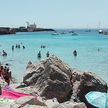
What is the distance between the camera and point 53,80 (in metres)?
14.0

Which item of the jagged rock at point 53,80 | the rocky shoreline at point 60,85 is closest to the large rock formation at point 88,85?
the rocky shoreline at point 60,85

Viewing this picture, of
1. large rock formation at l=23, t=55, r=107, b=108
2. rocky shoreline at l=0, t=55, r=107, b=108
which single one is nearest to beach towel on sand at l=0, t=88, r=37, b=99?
rocky shoreline at l=0, t=55, r=107, b=108

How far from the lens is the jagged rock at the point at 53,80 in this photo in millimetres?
13719

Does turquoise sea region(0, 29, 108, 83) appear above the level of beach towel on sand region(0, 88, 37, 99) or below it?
below

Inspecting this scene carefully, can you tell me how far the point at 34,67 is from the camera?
53.8 feet

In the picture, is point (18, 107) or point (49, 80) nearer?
point (18, 107)

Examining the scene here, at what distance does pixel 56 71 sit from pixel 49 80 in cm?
65

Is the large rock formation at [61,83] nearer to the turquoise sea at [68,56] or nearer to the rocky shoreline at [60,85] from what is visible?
the rocky shoreline at [60,85]

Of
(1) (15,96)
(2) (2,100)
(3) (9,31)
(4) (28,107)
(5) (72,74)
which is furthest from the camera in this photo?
(3) (9,31)

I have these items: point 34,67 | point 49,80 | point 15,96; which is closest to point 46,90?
point 49,80

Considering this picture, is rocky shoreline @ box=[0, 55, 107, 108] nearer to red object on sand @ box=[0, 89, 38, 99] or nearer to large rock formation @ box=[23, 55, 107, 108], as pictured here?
large rock formation @ box=[23, 55, 107, 108]

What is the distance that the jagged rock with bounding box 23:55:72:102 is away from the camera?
13719 millimetres

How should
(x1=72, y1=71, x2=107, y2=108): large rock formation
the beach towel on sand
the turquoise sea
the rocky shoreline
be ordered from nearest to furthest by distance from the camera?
1. the beach towel on sand
2. the rocky shoreline
3. (x1=72, y1=71, x2=107, y2=108): large rock formation
4. the turquoise sea

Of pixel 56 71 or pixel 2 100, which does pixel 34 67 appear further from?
pixel 2 100
